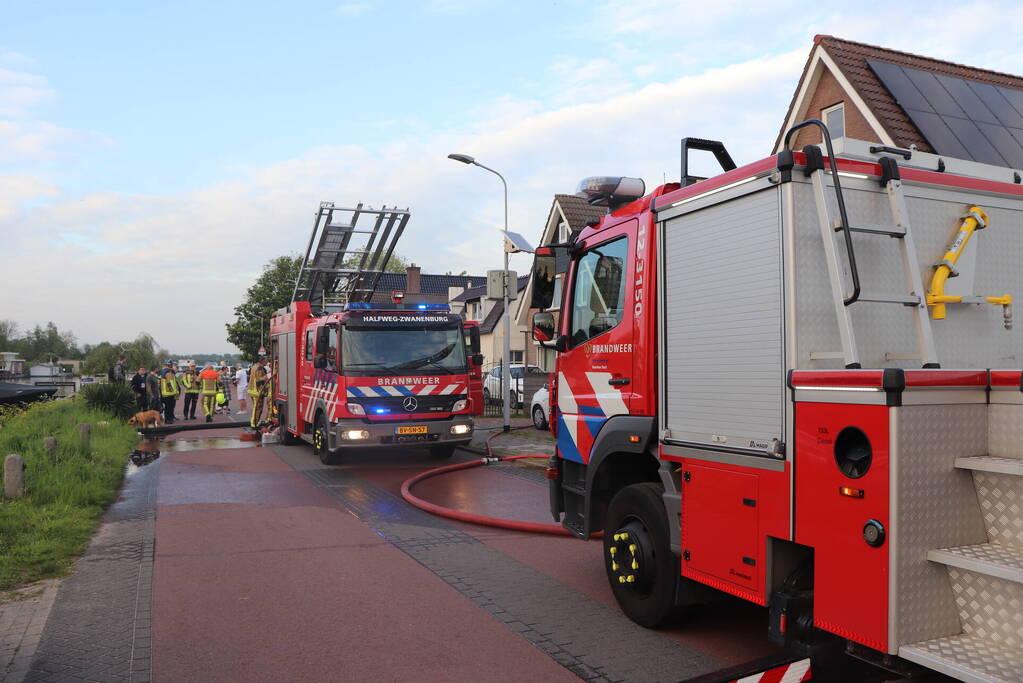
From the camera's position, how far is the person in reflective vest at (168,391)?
22.6 metres

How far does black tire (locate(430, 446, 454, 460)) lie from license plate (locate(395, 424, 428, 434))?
4.11 ft

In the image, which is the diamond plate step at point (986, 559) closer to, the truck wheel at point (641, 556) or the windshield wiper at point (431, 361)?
the truck wheel at point (641, 556)

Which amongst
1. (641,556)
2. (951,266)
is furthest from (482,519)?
(951,266)

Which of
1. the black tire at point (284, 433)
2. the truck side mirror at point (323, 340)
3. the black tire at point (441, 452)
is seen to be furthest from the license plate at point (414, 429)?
the black tire at point (284, 433)

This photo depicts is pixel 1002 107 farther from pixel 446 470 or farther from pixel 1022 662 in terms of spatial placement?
pixel 1022 662

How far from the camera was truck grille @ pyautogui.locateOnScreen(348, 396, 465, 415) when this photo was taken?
41.8 ft

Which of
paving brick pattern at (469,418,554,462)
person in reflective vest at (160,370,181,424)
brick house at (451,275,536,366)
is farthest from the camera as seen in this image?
brick house at (451,275,536,366)

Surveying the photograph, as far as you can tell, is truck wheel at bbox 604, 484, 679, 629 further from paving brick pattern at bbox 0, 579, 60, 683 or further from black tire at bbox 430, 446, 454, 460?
black tire at bbox 430, 446, 454, 460

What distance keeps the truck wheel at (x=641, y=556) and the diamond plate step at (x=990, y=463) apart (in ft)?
5.83

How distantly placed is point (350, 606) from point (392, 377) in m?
7.40

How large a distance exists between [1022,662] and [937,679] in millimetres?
408

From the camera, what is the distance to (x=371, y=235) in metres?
15.4

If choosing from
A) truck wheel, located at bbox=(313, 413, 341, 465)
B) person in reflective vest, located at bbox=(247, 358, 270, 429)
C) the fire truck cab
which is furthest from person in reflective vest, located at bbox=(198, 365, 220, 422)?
the fire truck cab

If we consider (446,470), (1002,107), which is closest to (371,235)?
(446,470)
